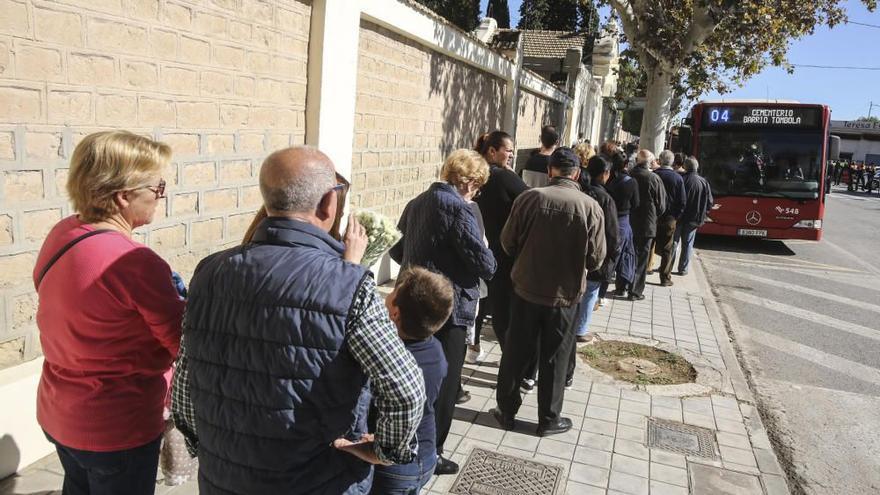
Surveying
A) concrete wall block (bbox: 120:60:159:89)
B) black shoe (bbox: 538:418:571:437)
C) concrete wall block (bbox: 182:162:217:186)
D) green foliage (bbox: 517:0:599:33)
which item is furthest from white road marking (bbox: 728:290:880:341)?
green foliage (bbox: 517:0:599:33)

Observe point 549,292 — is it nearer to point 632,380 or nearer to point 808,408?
point 632,380

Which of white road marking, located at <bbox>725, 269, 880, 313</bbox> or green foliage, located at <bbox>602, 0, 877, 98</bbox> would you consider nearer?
white road marking, located at <bbox>725, 269, 880, 313</bbox>

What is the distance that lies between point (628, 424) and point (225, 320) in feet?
11.9

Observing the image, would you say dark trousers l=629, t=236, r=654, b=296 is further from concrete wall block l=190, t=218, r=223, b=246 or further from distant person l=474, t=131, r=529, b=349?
concrete wall block l=190, t=218, r=223, b=246

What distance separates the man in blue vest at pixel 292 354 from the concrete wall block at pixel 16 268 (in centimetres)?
166

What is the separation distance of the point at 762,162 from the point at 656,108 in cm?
290

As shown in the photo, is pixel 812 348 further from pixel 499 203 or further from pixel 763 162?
pixel 763 162

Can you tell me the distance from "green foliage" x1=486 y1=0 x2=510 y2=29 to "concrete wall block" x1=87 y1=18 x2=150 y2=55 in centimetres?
4381

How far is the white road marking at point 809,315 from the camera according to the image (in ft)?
25.1

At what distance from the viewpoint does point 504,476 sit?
3791mm

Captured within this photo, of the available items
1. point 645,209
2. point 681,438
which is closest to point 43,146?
point 681,438

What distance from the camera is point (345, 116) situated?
5.62 meters

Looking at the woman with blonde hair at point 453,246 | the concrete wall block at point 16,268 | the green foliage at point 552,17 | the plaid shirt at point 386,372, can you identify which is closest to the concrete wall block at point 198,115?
the concrete wall block at point 16,268

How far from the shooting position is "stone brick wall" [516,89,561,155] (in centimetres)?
1236
